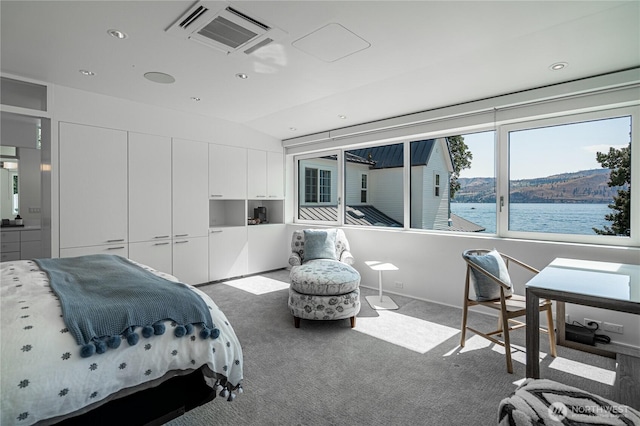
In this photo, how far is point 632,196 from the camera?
9.54ft

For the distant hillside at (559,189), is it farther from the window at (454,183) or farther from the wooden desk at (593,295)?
the wooden desk at (593,295)

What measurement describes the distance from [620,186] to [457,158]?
1.64 metres

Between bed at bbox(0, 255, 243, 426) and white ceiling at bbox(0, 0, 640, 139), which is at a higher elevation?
white ceiling at bbox(0, 0, 640, 139)

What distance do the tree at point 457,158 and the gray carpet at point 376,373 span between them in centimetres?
165

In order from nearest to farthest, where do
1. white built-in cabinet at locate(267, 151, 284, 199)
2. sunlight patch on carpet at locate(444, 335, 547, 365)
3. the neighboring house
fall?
sunlight patch on carpet at locate(444, 335, 547, 365)
the neighboring house
white built-in cabinet at locate(267, 151, 284, 199)

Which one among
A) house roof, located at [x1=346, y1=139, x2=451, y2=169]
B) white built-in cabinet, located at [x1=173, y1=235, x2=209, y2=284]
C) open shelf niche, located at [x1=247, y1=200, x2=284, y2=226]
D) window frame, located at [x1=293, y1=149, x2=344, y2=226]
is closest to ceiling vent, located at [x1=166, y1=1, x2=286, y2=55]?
house roof, located at [x1=346, y1=139, x2=451, y2=169]

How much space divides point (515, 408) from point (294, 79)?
3.16 m

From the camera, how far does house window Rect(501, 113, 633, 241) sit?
3021 millimetres

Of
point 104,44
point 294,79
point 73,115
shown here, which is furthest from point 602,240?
point 73,115

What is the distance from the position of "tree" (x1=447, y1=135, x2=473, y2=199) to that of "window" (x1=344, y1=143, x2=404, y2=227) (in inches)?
28.4

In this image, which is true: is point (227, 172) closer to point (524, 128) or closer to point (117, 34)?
point (117, 34)

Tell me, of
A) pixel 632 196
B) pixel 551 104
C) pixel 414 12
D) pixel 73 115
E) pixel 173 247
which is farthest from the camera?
pixel 173 247

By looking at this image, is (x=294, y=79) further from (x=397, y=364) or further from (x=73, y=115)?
(x=397, y=364)

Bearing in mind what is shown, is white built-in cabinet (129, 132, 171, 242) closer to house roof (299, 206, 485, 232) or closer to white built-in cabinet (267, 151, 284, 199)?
white built-in cabinet (267, 151, 284, 199)
